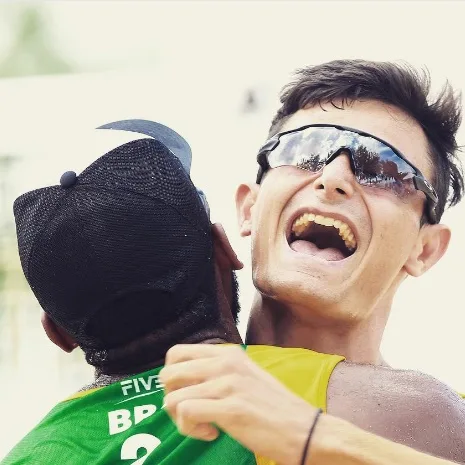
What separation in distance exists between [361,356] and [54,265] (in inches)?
42.7

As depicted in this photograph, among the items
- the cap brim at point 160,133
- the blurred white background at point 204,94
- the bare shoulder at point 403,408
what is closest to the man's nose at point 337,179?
the cap brim at point 160,133

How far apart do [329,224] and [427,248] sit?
1.53ft

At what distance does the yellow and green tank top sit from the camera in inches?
74.7

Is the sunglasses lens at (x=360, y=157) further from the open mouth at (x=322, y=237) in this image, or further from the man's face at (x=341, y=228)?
the open mouth at (x=322, y=237)

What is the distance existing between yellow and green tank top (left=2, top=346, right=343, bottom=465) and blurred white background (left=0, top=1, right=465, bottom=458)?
2.69 metres

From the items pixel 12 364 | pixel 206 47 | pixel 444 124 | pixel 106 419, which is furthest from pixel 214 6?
pixel 106 419

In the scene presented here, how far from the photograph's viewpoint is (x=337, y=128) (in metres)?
A: 2.68

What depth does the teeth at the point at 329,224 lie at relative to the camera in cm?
258

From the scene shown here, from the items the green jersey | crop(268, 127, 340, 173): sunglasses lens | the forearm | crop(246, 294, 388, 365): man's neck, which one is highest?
crop(268, 127, 340, 173): sunglasses lens

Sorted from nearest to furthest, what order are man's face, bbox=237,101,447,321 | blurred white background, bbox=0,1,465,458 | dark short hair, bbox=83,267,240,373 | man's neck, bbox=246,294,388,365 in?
dark short hair, bbox=83,267,240,373, man's face, bbox=237,101,447,321, man's neck, bbox=246,294,388,365, blurred white background, bbox=0,1,465,458

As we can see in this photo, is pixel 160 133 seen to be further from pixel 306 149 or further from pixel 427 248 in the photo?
pixel 427 248

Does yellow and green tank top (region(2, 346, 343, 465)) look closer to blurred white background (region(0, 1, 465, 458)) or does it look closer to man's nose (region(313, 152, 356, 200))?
man's nose (region(313, 152, 356, 200))

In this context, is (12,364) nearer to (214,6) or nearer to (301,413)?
(214,6)

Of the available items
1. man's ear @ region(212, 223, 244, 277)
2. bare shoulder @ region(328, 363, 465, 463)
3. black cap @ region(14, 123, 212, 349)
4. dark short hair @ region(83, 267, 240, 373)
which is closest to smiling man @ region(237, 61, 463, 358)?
man's ear @ region(212, 223, 244, 277)
